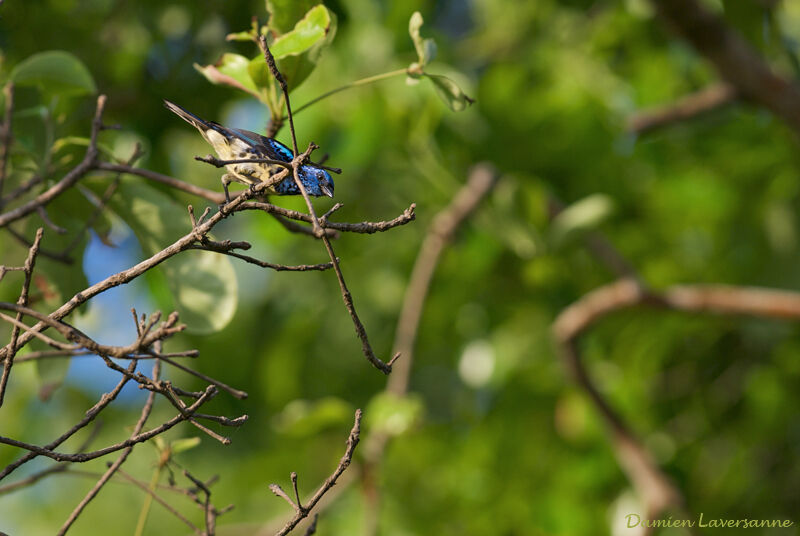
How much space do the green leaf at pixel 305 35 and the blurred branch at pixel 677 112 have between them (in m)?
1.17

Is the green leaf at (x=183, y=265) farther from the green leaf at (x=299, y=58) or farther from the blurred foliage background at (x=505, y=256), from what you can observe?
the blurred foliage background at (x=505, y=256)

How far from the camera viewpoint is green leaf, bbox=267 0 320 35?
656 mm

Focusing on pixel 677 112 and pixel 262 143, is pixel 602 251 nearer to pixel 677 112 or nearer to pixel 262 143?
pixel 677 112

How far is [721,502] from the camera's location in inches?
72.1

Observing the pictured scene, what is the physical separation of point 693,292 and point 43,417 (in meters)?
1.77

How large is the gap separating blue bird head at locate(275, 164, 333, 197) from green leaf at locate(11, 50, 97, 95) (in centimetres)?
37

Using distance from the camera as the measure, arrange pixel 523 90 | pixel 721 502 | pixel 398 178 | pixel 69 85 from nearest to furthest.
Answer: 1. pixel 69 85
2. pixel 523 90
3. pixel 398 178
4. pixel 721 502

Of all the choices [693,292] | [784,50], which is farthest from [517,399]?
[784,50]

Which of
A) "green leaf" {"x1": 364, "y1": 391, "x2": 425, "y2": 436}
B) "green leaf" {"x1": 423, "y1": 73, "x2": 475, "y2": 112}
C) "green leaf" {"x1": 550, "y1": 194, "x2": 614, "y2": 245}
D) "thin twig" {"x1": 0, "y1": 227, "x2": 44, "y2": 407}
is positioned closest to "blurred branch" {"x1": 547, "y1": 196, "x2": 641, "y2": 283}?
"green leaf" {"x1": 550, "y1": 194, "x2": 614, "y2": 245}

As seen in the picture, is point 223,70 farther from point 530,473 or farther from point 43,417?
point 43,417

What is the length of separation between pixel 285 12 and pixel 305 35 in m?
0.07

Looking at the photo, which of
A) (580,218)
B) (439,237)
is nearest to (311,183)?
(580,218)

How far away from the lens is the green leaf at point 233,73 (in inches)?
25.6

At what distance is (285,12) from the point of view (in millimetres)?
660
